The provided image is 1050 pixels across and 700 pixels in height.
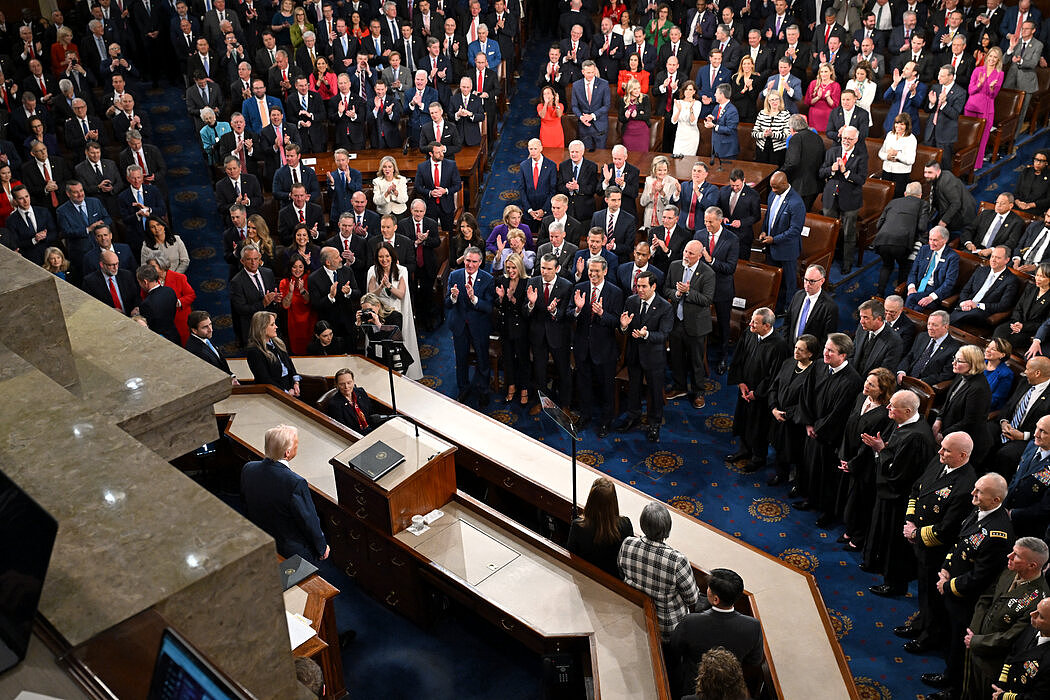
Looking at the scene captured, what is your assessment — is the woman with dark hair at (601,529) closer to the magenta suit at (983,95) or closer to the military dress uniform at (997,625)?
the military dress uniform at (997,625)

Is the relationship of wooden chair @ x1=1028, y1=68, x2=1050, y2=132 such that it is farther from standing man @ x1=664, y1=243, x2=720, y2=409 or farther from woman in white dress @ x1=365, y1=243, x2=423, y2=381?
woman in white dress @ x1=365, y1=243, x2=423, y2=381

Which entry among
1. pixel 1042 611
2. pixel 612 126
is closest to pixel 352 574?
pixel 1042 611

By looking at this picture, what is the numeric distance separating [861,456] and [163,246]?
6488 mm

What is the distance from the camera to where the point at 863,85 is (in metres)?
10.9

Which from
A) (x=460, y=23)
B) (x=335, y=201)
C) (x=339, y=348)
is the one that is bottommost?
(x=339, y=348)

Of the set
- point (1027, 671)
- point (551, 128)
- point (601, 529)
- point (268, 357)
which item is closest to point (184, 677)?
point (601, 529)

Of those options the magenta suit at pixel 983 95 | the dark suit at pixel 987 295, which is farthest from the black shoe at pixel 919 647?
the magenta suit at pixel 983 95

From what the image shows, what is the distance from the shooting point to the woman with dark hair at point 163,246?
29.9 ft

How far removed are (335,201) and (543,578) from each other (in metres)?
5.98

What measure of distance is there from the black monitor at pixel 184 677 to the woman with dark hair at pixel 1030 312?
7.69 m

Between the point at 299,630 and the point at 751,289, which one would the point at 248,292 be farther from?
the point at 299,630

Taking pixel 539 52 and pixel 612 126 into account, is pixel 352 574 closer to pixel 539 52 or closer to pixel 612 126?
pixel 612 126

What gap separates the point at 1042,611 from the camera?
14.8 feet

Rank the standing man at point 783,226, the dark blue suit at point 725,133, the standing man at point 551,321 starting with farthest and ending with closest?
the dark blue suit at point 725,133
the standing man at point 783,226
the standing man at point 551,321
